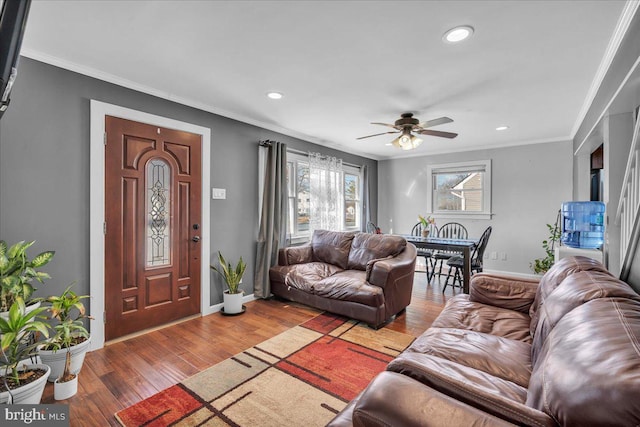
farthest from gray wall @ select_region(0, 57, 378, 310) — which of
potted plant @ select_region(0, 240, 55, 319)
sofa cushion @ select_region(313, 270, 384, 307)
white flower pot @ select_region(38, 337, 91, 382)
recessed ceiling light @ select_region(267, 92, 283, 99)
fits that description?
sofa cushion @ select_region(313, 270, 384, 307)

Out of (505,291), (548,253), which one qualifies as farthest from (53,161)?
(548,253)

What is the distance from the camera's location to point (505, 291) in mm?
2311

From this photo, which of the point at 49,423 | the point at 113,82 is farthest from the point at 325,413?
the point at 113,82

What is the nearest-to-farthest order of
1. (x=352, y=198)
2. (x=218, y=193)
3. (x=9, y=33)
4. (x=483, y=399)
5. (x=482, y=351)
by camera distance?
1. (x=483, y=399)
2. (x=9, y=33)
3. (x=482, y=351)
4. (x=218, y=193)
5. (x=352, y=198)

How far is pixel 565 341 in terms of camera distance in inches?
41.0

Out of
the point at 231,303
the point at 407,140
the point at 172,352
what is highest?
the point at 407,140

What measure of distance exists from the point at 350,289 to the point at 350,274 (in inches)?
16.6

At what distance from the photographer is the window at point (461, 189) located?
562cm

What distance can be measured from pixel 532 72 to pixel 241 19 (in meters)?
2.36

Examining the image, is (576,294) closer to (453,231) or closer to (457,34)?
(457,34)

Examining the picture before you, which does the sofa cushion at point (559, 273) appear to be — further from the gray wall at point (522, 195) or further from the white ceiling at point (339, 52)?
the gray wall at point (522, 195)

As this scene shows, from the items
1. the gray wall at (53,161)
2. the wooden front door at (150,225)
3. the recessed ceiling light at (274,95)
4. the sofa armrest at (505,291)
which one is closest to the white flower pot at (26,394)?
the gray wall at (53,161)

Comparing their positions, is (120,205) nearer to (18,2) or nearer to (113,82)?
(113,82)

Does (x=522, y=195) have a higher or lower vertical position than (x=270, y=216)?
higher
